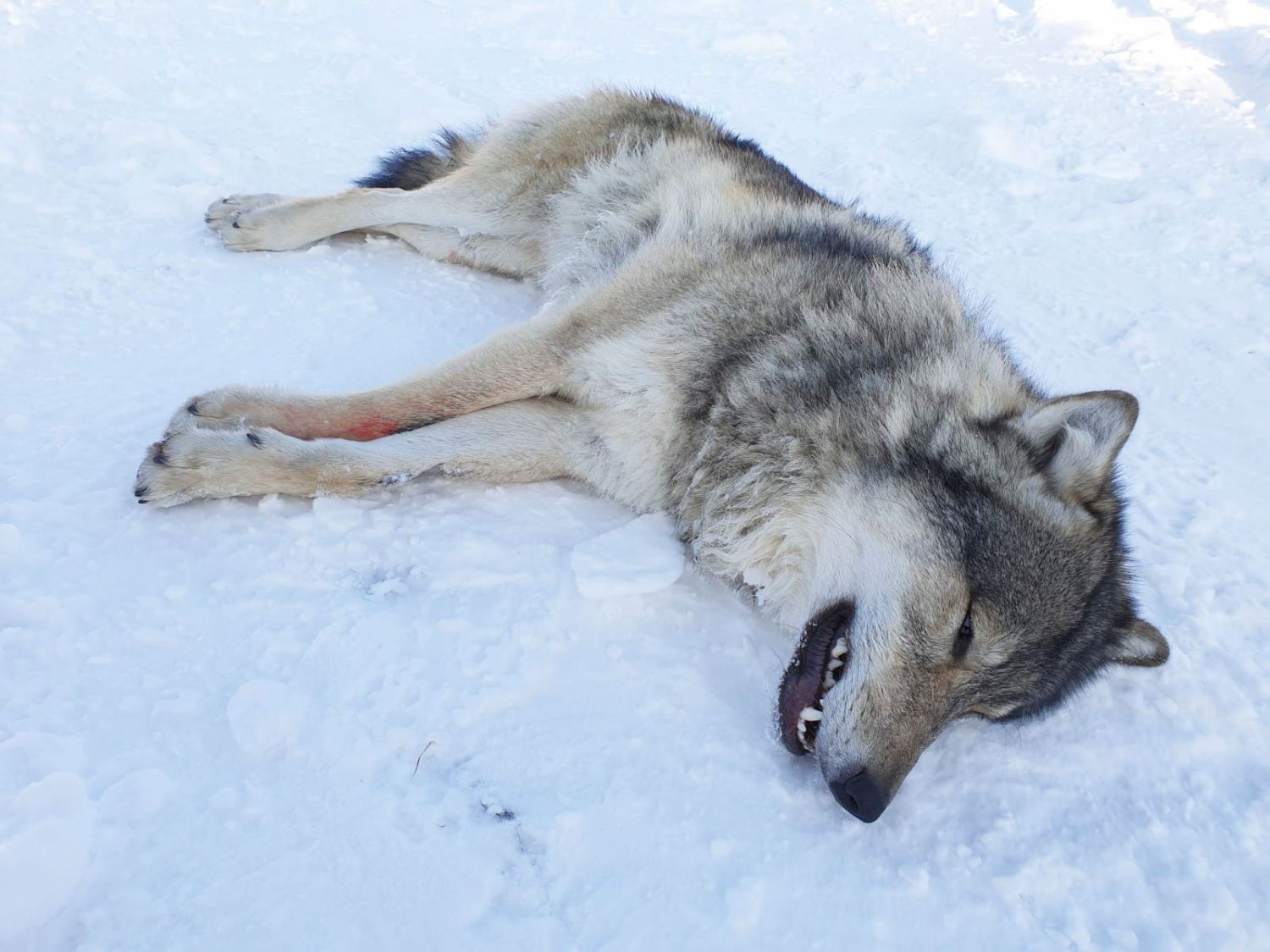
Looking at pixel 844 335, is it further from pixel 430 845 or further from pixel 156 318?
pixel 156 318

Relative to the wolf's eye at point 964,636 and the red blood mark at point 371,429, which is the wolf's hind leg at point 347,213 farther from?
the wolf's eye at point 964,636

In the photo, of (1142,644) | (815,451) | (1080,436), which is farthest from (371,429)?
(1142,644)

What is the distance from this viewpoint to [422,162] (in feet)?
13.0

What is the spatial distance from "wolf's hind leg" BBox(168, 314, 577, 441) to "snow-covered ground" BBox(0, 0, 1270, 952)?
0.23m

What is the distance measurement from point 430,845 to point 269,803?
0.31 metres

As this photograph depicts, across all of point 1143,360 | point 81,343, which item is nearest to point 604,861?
point 81,343

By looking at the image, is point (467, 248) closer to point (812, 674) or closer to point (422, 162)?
point (422, 162)

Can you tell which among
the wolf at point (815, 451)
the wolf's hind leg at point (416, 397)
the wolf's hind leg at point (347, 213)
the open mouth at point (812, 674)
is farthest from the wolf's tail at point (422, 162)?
the open mouth at point (812, 674)

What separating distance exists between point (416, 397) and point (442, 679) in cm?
97

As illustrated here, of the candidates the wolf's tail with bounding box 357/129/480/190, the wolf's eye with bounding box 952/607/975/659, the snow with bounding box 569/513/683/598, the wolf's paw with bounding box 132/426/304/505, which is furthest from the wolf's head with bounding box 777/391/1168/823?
the wolf's tail with bounding box 357/129/480/190

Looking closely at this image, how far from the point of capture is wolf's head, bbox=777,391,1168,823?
191 cm

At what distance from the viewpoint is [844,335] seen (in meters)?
2.42

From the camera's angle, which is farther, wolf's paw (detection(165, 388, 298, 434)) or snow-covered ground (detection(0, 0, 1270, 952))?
wolf's paw (detection(165, 388, 298, 434))

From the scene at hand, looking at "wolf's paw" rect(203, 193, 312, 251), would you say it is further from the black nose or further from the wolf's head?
the black nose
